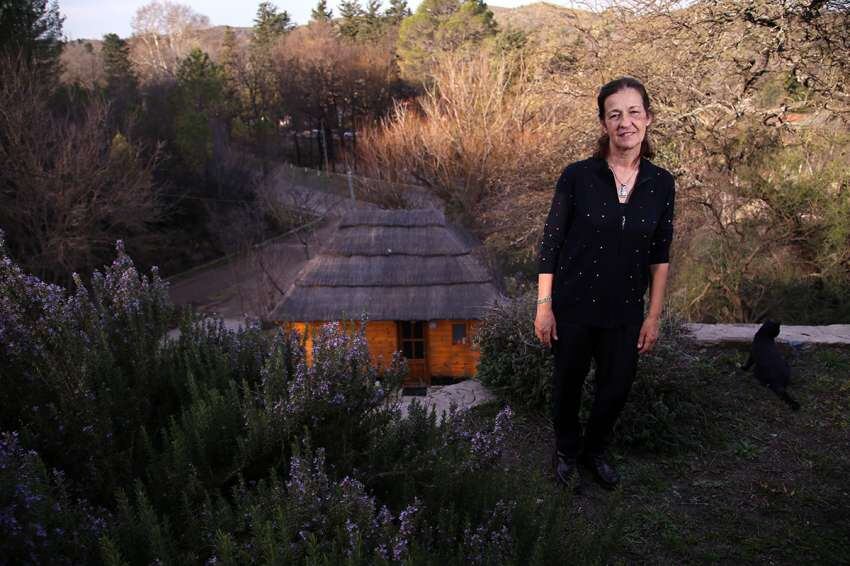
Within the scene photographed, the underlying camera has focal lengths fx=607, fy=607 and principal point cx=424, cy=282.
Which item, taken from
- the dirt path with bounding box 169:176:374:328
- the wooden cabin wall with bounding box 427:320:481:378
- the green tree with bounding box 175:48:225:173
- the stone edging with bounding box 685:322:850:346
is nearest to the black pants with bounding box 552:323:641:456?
the stone edging with bounding box 685:322:850:346

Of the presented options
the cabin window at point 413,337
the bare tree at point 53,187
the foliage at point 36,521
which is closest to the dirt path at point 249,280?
the bare tree at point 53,187

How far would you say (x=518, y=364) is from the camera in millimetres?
4316

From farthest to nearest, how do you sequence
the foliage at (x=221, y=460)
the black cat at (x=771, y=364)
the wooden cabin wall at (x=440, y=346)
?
the wooden cabin wall at (x=440, y=346) → the black cat at (x=771, y=364) → the foliage at (x=221, y=460)

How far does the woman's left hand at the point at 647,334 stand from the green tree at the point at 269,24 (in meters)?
53.1

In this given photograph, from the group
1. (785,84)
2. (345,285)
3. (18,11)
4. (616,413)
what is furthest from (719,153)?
(18,11)

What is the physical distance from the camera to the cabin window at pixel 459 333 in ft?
41.7

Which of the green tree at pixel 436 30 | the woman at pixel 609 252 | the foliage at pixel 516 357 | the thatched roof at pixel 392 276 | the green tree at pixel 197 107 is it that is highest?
the green tree at pixel 436 30

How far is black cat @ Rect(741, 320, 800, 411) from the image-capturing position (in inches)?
172

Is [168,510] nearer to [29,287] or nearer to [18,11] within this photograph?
[29,287]

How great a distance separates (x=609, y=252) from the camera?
2832 millimetres

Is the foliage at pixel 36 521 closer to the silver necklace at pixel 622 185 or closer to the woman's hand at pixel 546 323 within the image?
the woman's hand at pixel 546 323

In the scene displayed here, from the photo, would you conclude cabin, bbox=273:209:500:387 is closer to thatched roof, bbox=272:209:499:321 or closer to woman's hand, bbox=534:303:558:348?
thatched roof, bbox=272:209:499:321

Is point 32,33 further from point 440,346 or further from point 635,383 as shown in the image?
point 635,383

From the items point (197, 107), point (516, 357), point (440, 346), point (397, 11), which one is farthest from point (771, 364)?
point (397, 11)
